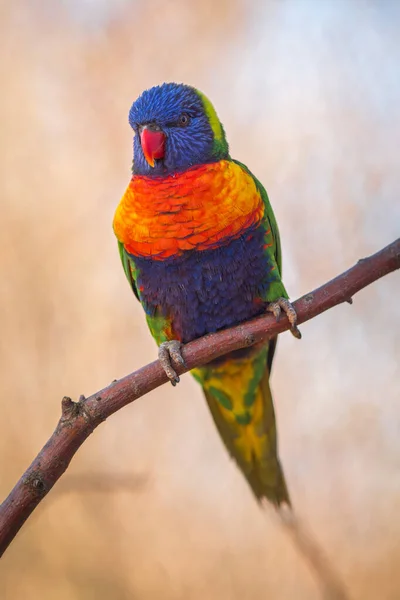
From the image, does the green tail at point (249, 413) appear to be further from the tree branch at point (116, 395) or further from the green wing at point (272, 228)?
the tree branch at point (116, 395)

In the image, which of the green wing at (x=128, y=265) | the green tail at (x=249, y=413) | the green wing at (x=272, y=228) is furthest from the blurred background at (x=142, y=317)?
the green wing at (x=128, y=265)

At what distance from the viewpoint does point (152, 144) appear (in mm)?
2061

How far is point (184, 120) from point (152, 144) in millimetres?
210

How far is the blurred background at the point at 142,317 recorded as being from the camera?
2.66 meters

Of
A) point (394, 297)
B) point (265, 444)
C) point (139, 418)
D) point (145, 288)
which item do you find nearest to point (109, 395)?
point (145, 288)

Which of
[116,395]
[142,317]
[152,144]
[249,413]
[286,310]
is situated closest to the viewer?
[116,395]

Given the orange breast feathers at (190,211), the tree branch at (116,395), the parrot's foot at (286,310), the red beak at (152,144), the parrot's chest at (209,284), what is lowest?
the tree branch at (116,395)

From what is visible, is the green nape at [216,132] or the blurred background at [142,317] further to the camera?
the blurred background at [142,317]

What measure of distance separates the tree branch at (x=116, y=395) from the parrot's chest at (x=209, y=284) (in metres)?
0.26

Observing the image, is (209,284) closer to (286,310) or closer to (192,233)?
(192,233)

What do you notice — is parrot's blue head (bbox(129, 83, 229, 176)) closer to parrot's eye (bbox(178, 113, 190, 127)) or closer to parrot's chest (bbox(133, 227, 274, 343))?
parrot's eye (bbox(178, 113, 190, 127))

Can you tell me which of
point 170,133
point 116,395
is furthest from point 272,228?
point 116,395

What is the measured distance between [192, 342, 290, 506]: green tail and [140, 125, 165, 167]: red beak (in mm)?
843

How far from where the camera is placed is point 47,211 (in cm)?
303
